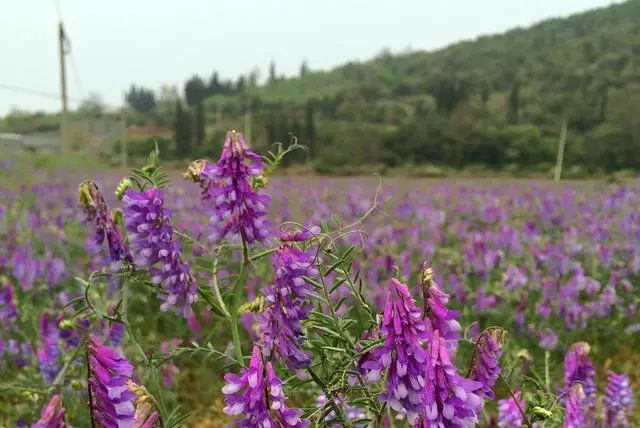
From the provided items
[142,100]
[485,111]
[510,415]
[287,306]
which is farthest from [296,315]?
[142,100]

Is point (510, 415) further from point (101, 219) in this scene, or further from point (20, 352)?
point (20, 352)

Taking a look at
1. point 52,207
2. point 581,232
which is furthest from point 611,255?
point 52,207

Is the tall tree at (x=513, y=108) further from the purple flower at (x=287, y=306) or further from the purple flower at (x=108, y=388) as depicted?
the purple flower at (x=108, y=388)

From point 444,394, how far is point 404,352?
0.09m

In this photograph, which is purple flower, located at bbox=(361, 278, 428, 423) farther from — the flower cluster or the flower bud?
the flower bud

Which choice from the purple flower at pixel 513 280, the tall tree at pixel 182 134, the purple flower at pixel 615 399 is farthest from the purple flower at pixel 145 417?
the tall tree at pixel 182 134

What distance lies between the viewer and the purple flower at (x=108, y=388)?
91 centimetres

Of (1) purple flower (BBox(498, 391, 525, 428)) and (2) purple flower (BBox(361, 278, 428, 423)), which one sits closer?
(2) purple flower (BBox(361, 278, 428, 423))

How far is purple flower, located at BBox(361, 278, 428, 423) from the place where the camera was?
887mm

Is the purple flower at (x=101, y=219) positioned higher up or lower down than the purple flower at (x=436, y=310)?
higher up

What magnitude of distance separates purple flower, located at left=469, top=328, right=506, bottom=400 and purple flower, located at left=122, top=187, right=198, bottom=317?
2.03 feet

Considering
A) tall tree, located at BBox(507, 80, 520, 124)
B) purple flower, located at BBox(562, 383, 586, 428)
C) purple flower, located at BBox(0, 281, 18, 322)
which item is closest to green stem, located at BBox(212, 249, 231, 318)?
purple flower, located at BBox(562, 383, 586, 428)

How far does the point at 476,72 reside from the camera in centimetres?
7512

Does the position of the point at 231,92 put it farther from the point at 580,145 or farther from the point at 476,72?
the point at 580,145
